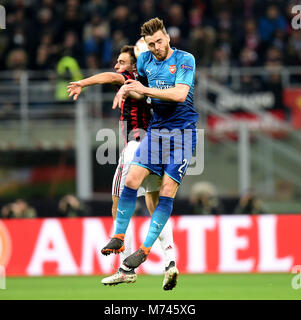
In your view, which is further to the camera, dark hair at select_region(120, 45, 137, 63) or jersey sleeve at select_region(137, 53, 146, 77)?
dark hair at select_region(120, 45, 137, 63)

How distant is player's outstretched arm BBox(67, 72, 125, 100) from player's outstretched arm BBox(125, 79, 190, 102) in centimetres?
42

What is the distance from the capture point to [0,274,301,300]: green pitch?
998 cm

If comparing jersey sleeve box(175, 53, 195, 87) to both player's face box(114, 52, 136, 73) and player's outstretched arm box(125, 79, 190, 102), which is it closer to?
player's outstretched arm box(125, 79, 190, 102)

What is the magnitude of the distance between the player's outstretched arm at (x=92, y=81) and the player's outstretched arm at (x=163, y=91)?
1.36 ft

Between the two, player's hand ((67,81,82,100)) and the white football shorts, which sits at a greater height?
player's hand ((67,81,82,100))

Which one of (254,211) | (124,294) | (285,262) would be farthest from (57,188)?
(124,294)

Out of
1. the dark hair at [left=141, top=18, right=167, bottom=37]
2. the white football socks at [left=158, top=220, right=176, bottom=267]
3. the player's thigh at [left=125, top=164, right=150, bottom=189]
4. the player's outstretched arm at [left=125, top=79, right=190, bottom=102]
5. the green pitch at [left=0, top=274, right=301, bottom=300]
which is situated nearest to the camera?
the player's outstretched arm at [left=125, top=79, right=190, bottom=102]

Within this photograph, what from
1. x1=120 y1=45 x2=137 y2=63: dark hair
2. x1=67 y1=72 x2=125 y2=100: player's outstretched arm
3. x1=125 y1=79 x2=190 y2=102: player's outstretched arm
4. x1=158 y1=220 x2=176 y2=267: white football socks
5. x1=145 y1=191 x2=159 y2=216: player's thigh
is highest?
x1=120 y1=45 x2=137 y2=63: dark hair

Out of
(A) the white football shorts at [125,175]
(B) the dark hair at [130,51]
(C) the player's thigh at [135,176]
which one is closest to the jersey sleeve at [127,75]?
(B) the dark hair at [130,51]

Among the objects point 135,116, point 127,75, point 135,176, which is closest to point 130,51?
point 127,75

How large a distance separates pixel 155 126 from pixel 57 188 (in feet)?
28.9

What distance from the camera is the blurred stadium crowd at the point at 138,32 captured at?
58.6 feet

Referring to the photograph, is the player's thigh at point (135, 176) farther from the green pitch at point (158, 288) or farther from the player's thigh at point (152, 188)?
the green pitch at point (158, 288)

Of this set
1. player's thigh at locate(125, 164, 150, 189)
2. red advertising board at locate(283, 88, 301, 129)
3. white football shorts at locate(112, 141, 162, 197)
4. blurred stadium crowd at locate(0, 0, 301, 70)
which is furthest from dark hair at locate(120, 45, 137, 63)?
red advertising board at locate(283, 88, 301, 129)
